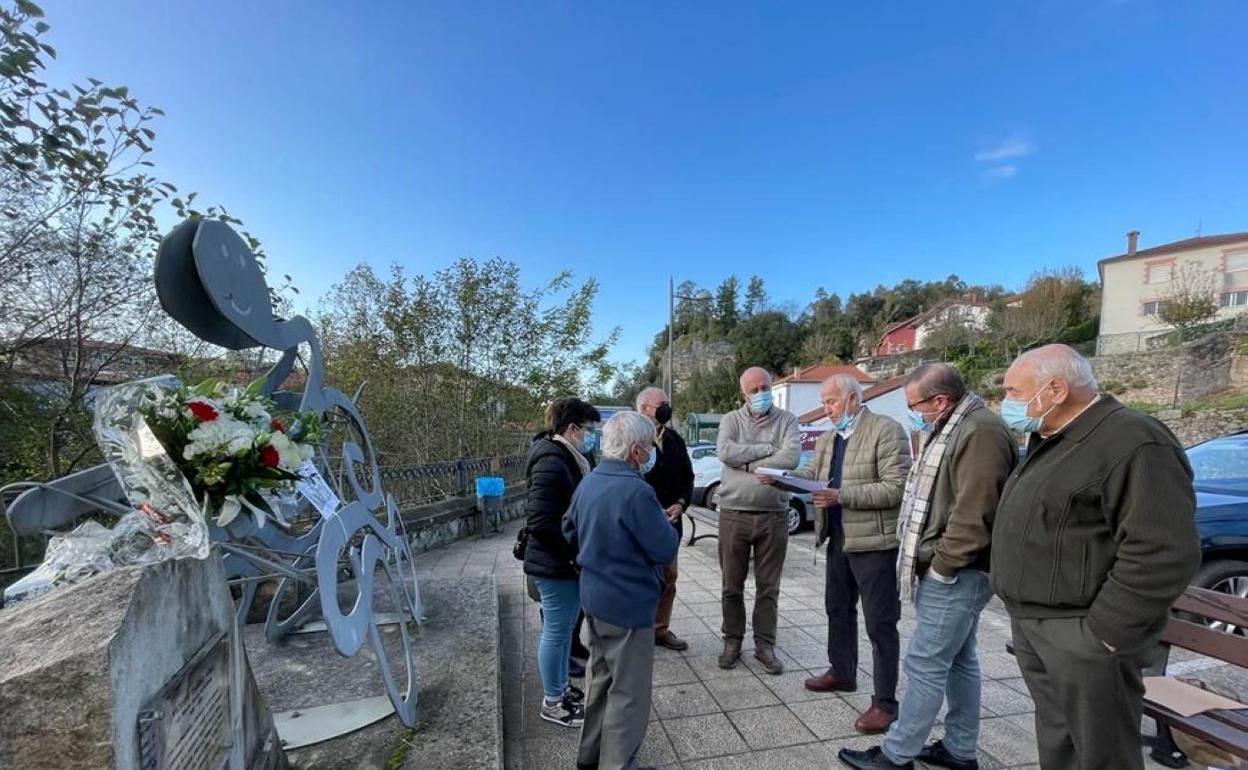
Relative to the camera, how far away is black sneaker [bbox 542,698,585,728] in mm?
2756

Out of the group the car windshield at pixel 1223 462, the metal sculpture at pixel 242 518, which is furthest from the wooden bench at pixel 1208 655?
the metal sculpture at pixel 242 518

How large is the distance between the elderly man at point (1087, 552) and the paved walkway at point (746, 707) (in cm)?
103

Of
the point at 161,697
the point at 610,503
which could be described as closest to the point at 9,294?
the point at 161,697

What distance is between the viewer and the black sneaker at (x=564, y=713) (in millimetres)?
2756

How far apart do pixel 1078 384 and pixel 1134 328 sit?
4134 centimetres

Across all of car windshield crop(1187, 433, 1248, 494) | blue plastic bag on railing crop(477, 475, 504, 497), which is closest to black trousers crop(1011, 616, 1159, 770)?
car windshield crop(1187, 433, 1248, 494)

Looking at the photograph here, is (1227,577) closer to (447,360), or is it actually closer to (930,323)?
(447,360)

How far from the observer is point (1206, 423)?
15.9 meters

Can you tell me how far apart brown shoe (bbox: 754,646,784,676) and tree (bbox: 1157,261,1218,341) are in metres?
31.5

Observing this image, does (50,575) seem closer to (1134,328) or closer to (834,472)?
(834,472)

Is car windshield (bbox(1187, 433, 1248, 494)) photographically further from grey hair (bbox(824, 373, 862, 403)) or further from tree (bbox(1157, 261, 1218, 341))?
tree (bbox(1157, 261, 1218, 341))

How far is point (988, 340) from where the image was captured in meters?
33.2

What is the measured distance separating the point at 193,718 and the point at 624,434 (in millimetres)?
1683

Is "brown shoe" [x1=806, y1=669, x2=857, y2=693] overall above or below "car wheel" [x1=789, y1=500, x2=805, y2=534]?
above
